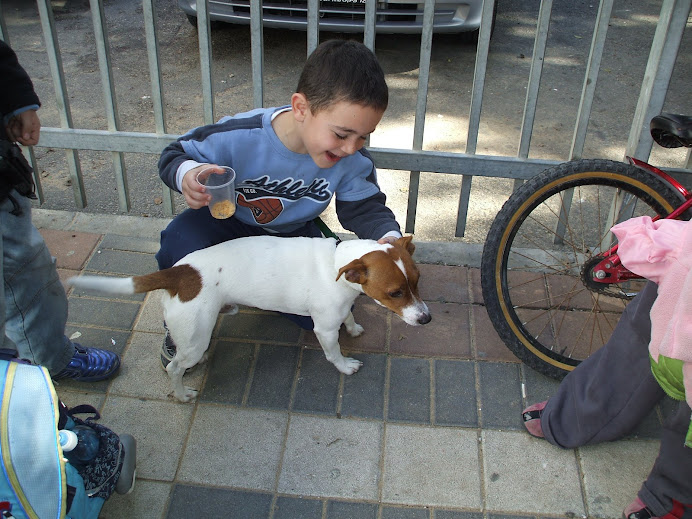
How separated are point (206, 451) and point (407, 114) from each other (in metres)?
4.18

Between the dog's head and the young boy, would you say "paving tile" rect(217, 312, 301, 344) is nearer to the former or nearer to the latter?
the young boy

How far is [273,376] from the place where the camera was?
3244mm

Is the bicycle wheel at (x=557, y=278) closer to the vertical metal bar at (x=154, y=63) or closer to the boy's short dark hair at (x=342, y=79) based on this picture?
the boy's short dark hair at (x=342, y=79)

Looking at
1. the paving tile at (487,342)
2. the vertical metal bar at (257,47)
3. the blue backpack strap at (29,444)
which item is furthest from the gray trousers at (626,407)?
the vertical metal bar at (257,47)

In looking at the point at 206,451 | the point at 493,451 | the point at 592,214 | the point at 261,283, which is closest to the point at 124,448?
the point at 206,451

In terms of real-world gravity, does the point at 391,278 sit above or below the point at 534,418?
above

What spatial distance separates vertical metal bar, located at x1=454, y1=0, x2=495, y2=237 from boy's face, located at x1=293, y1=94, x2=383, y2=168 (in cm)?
114

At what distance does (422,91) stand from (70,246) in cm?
237

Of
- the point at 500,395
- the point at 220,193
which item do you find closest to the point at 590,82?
the point at 500,395

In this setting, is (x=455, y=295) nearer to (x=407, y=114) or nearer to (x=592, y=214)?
(x=592, y=214)

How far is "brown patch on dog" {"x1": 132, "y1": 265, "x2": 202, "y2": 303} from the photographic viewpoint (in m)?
2.75

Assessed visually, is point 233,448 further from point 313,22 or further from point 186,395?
point 313,22

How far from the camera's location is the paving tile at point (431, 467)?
2.70m

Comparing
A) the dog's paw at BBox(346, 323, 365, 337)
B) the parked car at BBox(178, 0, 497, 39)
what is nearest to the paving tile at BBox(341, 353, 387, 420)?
the dog's paw at BBox(346, 323, 365, 337)
